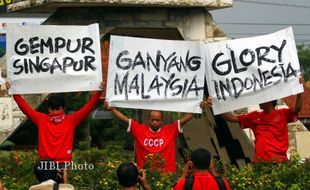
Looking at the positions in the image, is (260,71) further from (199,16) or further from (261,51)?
(199,16)

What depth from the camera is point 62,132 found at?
1155cm

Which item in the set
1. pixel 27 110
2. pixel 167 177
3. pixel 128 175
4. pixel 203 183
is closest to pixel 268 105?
pixel 167 177

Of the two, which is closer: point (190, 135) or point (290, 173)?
point (290, 173)

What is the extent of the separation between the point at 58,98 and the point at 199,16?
397 centimetres

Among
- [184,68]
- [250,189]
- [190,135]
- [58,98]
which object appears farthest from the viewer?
[190,135]

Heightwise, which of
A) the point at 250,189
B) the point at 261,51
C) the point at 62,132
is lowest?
the point at 250,189

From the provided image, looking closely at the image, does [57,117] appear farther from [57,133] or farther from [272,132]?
[272,132]

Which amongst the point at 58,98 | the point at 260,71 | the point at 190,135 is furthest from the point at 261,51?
the point at 190,135

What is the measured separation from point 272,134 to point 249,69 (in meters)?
1.03

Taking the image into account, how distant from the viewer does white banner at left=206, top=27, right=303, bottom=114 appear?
41.1 ft

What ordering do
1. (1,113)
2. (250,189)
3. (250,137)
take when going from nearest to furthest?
(250,189) < (1,113) < (250,137)

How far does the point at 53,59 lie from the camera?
12383 mm

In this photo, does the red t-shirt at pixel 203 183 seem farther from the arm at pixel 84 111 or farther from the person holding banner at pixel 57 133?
the arm at pixel 84 111

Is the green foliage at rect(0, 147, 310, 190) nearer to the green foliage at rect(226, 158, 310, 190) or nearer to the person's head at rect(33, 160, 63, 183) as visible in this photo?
the green foliage at rect(226, 158, 310, 190)
